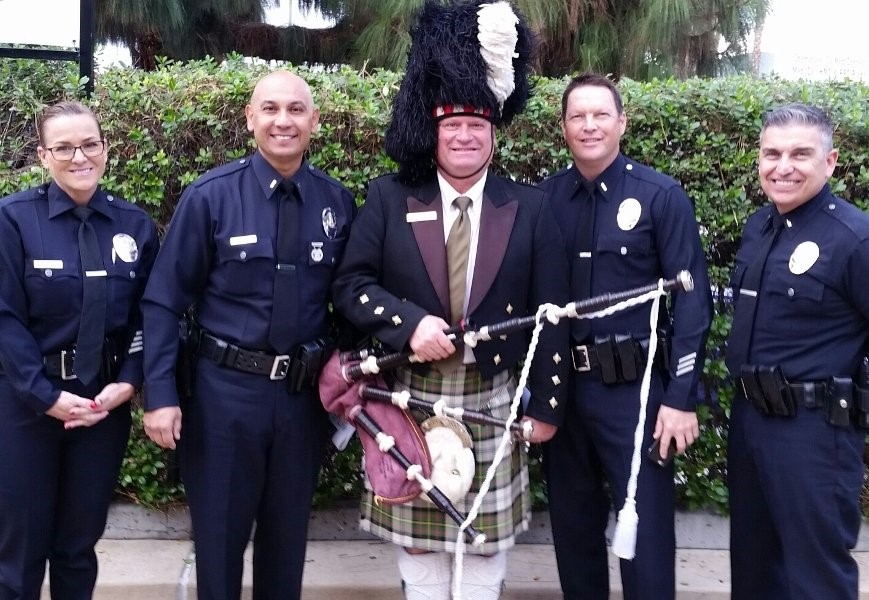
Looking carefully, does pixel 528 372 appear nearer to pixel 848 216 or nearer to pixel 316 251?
pixel 316 251

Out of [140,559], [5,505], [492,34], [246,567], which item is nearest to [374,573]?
[246,567]

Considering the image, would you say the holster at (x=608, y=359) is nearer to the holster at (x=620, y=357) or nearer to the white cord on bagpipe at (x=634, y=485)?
the holster at (x=620, y=357)

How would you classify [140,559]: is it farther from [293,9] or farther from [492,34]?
[293,9]

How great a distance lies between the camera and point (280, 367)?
2949mm

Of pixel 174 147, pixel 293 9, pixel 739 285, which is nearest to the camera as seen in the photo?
pixel 739 285

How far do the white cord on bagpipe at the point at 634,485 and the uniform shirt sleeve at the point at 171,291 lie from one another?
4.68 ft

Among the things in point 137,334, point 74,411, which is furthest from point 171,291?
point 74,411

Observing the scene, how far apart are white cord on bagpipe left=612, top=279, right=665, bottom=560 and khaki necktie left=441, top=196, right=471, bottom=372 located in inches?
23.2

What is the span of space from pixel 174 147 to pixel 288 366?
4.28 ft

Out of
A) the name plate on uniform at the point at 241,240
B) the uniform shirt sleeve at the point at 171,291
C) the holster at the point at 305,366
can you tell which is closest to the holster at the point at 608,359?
the holster at the point at 305,366

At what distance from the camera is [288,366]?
2965 millimetres

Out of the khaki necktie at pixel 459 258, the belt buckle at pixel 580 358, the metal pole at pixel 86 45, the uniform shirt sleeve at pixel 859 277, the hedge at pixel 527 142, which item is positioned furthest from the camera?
the metal pole at pixel 86 45

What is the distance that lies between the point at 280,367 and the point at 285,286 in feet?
0.86

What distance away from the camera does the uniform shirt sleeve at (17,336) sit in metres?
2.74
